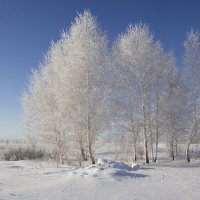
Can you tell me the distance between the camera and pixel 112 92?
2180cm

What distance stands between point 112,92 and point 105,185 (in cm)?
1086

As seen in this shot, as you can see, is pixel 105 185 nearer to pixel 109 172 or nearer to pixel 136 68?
pixel 109 172

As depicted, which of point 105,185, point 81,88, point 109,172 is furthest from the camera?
point 81,88

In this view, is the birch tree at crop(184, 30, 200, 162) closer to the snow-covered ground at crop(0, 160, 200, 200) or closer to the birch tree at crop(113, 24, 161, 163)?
the birch tree at crop(113, 24, 161, 163)

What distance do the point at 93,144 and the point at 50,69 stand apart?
19.8 feet

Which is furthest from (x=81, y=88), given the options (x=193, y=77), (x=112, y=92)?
(x=193, y=77)

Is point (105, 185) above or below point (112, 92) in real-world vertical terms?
below

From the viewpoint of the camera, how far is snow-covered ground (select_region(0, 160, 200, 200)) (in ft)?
33.2

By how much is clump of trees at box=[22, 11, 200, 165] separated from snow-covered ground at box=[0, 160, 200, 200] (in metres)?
6.54

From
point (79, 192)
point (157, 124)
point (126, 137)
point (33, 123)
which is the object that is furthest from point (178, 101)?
point (79, 192)

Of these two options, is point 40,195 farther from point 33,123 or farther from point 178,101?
point 33,123

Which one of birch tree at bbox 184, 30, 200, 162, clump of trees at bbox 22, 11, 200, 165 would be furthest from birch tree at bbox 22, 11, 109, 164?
birch tree at bbox 184, 30, 200, 162

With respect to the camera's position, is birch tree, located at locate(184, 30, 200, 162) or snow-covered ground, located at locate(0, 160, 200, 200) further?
birch tree, located at locate(184, 30, 200, 162)

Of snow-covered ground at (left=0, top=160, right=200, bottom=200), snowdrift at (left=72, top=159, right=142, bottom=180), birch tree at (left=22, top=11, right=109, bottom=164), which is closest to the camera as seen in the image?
snow-covered ground at (left=0, top=160, right=200, bottom=200)
